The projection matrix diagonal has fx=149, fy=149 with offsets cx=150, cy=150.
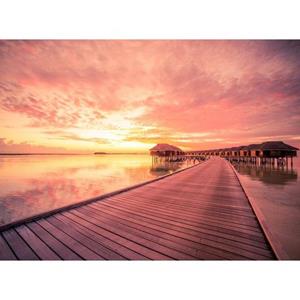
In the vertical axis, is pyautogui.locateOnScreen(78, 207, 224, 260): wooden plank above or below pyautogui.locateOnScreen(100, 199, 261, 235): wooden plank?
below

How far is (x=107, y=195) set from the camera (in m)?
4.23

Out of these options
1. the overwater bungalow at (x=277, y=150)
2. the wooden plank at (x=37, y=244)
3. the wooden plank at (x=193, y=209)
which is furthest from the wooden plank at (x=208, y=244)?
the overwater bungalow at (x=277, y=150)

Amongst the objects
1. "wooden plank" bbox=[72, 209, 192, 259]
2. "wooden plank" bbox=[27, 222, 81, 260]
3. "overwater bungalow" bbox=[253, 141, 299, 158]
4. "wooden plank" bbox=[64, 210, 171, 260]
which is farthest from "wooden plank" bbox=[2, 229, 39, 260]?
"overwater bungalow" bbox=[253, 141, 299, 158]

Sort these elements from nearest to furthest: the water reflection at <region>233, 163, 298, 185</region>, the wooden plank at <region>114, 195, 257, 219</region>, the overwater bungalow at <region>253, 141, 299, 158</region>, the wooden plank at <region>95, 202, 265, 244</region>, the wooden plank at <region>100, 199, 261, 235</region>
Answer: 1. the wooden plank at <region>95, 202, 265, 244</region>
2. the wooden plank at <region>100, 199, 261, 235</region>
3. the wooden plank at <region>114, 195, 257, 219</region>
4. the water reflection at <region>233, 163, 298, 185</region>
5. the overwater bungalow at <region>253, 141, 299, 158</region>

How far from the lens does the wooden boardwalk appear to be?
1.96m

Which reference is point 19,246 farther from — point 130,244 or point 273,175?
point 273,175

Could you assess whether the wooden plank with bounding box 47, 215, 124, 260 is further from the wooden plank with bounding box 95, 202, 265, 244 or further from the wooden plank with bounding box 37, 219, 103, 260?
the wooden plank with bounding box 95, 202, 265, 244

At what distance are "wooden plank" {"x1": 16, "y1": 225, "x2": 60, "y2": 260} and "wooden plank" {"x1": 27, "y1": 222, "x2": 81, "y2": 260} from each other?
0.04m

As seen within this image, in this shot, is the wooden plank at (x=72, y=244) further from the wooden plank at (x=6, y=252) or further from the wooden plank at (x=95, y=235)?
the wooden plank at (x=6, y=252)

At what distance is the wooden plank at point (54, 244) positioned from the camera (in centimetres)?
194

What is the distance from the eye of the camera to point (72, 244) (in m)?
2.11

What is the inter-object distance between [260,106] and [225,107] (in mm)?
1964
